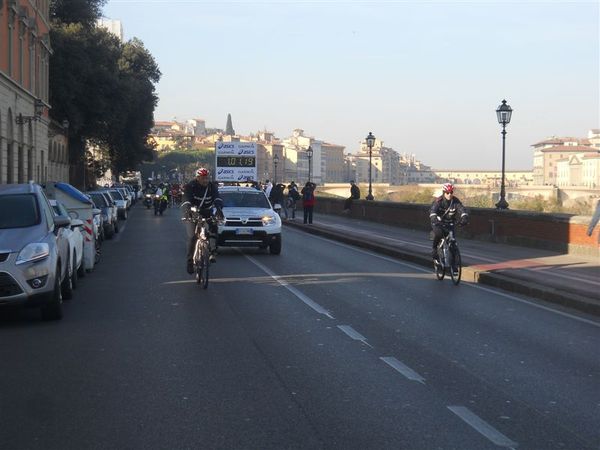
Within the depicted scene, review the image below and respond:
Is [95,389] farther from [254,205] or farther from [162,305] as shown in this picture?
[254,205]

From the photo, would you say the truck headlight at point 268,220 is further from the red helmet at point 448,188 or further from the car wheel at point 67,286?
the car wheel at point 67,286

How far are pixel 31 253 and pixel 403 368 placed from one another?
500cm

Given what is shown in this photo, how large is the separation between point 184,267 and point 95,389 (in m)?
11.4

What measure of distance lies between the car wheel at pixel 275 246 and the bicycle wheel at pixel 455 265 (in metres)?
6.81

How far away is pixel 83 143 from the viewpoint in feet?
228

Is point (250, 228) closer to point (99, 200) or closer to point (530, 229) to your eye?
point (530, 229)

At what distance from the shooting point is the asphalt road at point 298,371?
6082mm

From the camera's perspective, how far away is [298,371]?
26.5 feet

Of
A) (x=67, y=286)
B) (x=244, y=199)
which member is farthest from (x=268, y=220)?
(x=67, y=286)

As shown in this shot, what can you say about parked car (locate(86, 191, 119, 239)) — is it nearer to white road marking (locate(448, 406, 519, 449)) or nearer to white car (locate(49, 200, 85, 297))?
white car (locate(49, 200, 85, 297))

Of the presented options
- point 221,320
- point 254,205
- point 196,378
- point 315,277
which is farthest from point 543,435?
point 254,205

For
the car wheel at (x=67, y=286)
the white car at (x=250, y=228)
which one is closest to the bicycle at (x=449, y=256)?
the white car at (x=250, y=228)

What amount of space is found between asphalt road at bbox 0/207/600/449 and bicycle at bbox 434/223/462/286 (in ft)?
4.00

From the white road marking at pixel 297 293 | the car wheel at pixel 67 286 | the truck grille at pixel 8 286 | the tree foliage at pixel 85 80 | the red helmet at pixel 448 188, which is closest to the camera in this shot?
the truck grille at pixel 8 286
